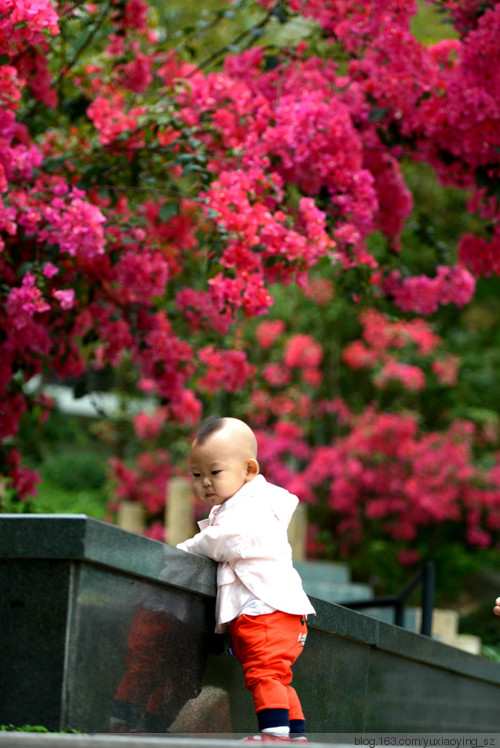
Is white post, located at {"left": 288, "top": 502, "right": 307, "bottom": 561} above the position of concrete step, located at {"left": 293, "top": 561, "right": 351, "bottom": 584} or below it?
above

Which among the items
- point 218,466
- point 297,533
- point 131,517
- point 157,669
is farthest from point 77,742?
point 131,517

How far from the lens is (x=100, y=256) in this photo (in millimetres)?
5316

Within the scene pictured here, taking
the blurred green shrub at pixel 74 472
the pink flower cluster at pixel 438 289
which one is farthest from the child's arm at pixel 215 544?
the blurred green shrub at pixel 74 472

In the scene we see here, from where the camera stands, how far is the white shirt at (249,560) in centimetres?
A: 295

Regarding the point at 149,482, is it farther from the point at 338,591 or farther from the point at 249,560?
the point at 249,560

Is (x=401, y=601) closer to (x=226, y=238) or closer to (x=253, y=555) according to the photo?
(x=226, y=238)

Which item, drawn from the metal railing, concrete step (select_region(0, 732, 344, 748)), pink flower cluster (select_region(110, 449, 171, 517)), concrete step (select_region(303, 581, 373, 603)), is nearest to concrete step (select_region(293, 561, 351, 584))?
concrete step (select_region(303, 581, 373, 603))

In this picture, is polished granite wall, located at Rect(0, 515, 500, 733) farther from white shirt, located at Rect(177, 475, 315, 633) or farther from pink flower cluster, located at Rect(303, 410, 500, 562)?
pink flower cluster, located at Rect(303, 410, 500, 562)

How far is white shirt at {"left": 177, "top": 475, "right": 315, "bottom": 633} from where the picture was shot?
9.68ft

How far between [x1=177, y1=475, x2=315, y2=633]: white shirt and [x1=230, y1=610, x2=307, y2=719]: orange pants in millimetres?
36

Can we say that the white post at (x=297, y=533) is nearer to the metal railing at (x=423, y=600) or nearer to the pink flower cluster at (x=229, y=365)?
the pink flower cluster at (x=229, y=365)

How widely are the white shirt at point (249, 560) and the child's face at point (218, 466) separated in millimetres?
61

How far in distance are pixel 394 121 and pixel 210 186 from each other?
4.27 ft

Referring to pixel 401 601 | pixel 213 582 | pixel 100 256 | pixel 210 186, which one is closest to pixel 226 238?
pixel 210 186
